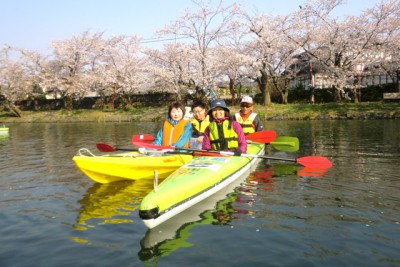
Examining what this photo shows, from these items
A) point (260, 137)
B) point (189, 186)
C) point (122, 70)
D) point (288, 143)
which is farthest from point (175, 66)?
point (189, 186)

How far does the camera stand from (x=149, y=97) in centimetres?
4131

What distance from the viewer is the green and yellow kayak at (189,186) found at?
15.3 ft

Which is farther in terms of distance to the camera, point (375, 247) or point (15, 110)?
point (15, 110)

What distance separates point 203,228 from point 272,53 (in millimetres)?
27500

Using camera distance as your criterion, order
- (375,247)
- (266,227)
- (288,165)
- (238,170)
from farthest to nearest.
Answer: (288,165) → (238,170) → (266,227) → (375,247)

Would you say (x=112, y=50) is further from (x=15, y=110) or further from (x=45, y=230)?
(x=45, y=230)

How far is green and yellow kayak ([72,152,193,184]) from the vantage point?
7074mm

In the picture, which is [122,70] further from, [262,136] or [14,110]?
[262,136]

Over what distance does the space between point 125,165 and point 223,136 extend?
212 cm

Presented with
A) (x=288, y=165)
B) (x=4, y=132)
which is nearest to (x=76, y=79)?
(x=4, y=132)

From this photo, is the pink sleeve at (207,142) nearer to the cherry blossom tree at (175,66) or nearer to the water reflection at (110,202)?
the water reflection at (110,202)

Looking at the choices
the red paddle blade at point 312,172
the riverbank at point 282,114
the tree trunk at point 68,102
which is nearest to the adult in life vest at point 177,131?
the red paddle blade at point 312,172

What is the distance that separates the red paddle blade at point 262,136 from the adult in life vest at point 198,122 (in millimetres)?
1338

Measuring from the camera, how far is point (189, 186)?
556 centimetres
